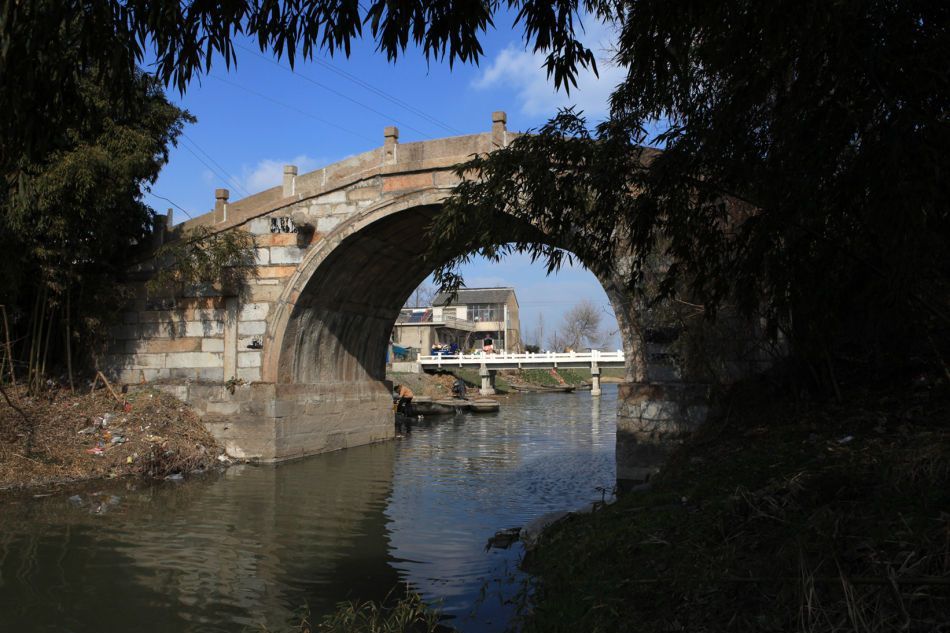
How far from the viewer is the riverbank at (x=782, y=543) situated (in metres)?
3.54

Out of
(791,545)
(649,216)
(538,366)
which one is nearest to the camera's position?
(791,545)

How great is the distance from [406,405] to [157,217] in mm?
12158

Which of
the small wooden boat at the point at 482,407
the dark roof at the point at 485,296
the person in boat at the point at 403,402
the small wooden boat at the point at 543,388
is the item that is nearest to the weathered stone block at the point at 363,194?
the person in boat at the point at 403,402

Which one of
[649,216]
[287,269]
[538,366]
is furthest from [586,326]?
[649,216]

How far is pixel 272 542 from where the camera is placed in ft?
26.7

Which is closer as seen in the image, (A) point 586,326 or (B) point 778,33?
(B) point 778,33

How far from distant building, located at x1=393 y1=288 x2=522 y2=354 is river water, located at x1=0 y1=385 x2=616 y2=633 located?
136 ft

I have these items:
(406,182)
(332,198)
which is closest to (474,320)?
(332,198)

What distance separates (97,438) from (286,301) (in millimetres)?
4065

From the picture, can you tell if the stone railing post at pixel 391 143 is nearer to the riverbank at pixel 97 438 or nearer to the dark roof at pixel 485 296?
the riverbank at pixel 97 438

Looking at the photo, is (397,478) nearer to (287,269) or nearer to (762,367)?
(287,269)

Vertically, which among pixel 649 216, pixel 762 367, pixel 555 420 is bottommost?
pixel 555 420

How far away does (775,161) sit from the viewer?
473 cm

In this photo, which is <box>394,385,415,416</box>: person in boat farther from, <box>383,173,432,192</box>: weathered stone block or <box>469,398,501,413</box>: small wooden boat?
<box>383,173,432,192</box>: weathered stone block
